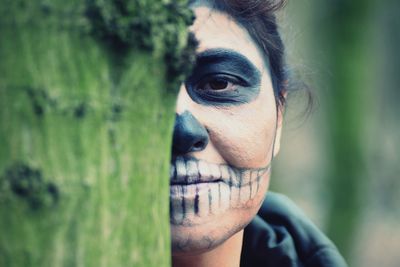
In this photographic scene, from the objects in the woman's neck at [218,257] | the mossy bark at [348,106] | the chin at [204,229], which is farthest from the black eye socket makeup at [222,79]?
the mossy bark at [348,106]

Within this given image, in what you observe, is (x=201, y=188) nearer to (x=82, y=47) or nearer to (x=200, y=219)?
(x=200, y=219)

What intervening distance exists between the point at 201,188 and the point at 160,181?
72cm

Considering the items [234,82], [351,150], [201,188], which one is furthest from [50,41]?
[351,150]

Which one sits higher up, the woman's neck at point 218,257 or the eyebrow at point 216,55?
the eyebrow at point 216,55

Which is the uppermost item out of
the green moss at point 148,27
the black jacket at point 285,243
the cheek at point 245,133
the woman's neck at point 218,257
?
the green moss at point 148,27

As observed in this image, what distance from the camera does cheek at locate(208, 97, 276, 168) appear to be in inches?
83.0

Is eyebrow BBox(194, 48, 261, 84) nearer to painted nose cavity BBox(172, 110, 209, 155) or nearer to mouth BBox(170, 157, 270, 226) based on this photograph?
painted nose cavity BBox(172, 110, 209, 155)

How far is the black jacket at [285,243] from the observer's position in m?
2.81

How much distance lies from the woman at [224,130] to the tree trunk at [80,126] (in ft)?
2.37

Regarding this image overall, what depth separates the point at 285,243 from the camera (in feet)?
9.33

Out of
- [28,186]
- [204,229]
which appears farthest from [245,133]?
[28,186]

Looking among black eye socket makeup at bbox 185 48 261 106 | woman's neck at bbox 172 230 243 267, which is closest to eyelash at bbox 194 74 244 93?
black eye socket makeup at bbox 185 48 261 106

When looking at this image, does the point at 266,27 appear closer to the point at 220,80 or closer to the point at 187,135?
the point at 220,80

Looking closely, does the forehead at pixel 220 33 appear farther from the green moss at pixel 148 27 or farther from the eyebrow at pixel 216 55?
the green moss at pixel 148 27
